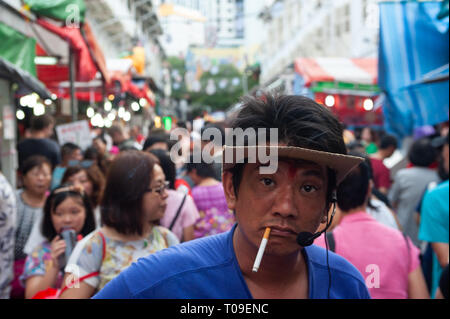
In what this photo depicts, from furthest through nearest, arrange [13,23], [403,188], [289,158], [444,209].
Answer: [13,23] → [403,188] → [444,209] → [289,158]

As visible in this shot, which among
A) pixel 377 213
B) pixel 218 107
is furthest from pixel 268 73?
pixel 377 213

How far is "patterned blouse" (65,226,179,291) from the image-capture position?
264 cm

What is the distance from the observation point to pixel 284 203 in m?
1.49

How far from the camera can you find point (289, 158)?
152cm

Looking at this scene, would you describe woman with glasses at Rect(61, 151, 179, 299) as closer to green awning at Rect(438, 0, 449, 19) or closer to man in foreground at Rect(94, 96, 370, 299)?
man in foreground at Rect(94, 96, 370, 299)

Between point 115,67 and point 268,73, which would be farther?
point 268,73

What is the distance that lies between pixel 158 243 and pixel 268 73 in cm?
4742

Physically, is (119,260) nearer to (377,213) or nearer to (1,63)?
(377,213)

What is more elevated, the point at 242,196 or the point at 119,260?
the point at 242,196

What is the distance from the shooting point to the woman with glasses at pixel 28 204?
3887 millimetres

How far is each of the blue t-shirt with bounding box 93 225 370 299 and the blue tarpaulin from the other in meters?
3.64

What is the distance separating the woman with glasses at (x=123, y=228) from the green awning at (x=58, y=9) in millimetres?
4152

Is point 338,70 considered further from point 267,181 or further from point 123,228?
point 267,181

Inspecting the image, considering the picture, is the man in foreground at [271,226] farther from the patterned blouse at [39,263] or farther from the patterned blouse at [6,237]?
the patterned blouse at [6,237]
